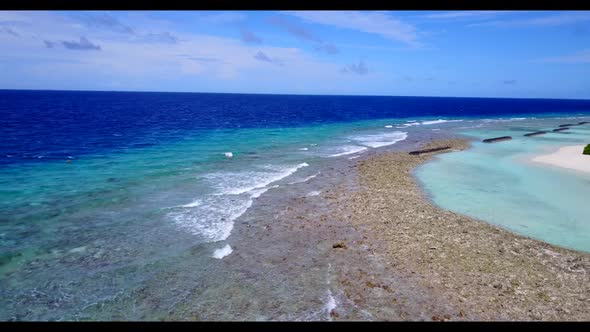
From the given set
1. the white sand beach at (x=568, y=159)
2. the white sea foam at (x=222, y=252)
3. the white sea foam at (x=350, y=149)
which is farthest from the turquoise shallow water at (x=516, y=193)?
the white sea foam at (x=222, y=252)

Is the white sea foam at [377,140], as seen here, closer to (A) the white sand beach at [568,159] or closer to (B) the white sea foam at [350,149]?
(B) the white sea foam at [350,149]

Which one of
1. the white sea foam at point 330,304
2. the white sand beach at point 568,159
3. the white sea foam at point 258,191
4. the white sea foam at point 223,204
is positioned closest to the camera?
the white sea foam at point 330,304

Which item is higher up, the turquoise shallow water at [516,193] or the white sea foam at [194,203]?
the turquoise shallow water at [516,193]

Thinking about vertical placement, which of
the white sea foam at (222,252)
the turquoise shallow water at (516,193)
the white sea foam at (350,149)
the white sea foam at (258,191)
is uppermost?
the white sea foam at (350,149)

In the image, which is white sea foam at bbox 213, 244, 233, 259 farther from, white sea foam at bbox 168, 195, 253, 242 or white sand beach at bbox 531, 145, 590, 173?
white sand beach at bbox 531, 145, 590, 173

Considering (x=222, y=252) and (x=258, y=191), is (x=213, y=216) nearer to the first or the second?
(x=222, y=252)

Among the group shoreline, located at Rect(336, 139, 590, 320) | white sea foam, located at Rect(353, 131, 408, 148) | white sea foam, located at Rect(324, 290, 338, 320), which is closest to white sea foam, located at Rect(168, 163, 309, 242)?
white sea foam, located at Rect(324, 290, 338, 320)
